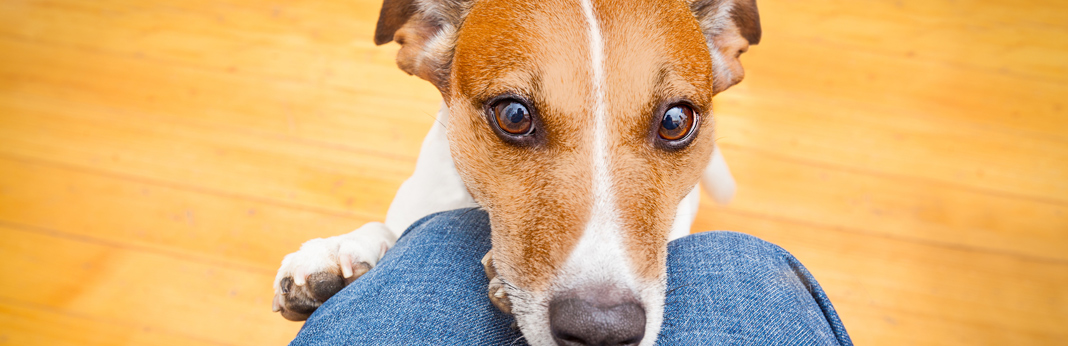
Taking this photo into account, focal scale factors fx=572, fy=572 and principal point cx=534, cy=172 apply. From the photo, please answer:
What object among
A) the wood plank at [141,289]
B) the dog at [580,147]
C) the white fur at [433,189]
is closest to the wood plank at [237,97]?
the wood plank at [141,289]

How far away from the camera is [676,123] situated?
1.28 meters

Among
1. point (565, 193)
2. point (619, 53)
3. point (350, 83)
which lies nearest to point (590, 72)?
point (619, 53)

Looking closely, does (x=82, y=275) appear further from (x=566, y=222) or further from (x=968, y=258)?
(x=968, y=258)

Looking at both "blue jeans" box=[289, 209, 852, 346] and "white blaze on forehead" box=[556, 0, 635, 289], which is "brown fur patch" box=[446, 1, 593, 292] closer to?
"white blaze on forehead" box=[556, 0, 635, 289]

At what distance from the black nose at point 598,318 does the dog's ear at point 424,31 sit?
71 cm

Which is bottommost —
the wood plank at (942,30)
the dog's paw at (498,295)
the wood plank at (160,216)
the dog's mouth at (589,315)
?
the wood plank at (160,216)

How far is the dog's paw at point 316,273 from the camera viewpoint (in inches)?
60.1

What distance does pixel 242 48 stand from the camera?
2945mm

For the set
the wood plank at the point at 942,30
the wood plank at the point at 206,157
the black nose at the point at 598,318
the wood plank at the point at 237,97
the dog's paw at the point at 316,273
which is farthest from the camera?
the wood plank at the point at 942,30

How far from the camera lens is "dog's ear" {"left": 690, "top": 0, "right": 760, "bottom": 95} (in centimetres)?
155

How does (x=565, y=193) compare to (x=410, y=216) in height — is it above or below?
above

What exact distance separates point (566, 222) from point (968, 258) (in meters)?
2.29

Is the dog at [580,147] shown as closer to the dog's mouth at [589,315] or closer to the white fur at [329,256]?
the dog's mouth at [589,315]

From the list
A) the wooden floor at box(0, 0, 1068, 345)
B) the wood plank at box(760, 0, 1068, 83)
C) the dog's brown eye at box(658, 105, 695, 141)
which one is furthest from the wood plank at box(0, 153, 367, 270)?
the wood plank at box(760, 0, 1068, 83)
